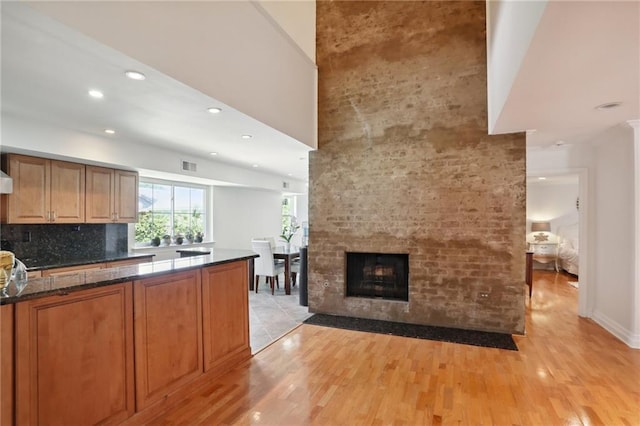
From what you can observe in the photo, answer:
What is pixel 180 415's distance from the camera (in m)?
2.35

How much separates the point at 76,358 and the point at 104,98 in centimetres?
209

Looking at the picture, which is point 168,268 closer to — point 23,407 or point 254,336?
point 23,407

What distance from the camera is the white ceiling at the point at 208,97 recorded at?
5.76 ft

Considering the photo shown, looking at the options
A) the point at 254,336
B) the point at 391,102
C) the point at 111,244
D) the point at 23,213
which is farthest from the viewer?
the point at 111,244

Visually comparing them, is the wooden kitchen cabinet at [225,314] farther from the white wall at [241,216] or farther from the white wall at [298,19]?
the white wall at [241,216]

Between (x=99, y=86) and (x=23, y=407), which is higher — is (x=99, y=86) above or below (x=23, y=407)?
above

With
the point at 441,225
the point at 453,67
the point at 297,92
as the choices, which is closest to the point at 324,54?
the point at 297,92

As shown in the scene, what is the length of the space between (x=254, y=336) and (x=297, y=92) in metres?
3.13

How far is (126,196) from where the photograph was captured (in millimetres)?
4848

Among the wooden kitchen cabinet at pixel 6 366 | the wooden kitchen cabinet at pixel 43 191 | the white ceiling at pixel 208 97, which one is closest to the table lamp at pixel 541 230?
the white ceiling at pixel 208 97

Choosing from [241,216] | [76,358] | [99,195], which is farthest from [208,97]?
[241,216]

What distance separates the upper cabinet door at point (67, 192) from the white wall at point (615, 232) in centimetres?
655

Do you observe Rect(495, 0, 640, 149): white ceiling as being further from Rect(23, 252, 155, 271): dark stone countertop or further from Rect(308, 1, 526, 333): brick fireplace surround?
Rect(23, 252, 155, 271): dark stone countertop

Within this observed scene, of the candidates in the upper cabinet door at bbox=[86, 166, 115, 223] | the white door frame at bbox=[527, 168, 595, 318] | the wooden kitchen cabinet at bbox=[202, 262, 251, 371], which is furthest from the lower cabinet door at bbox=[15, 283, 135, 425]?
the white door frame at bbox=[527, 168, 595, 318]
